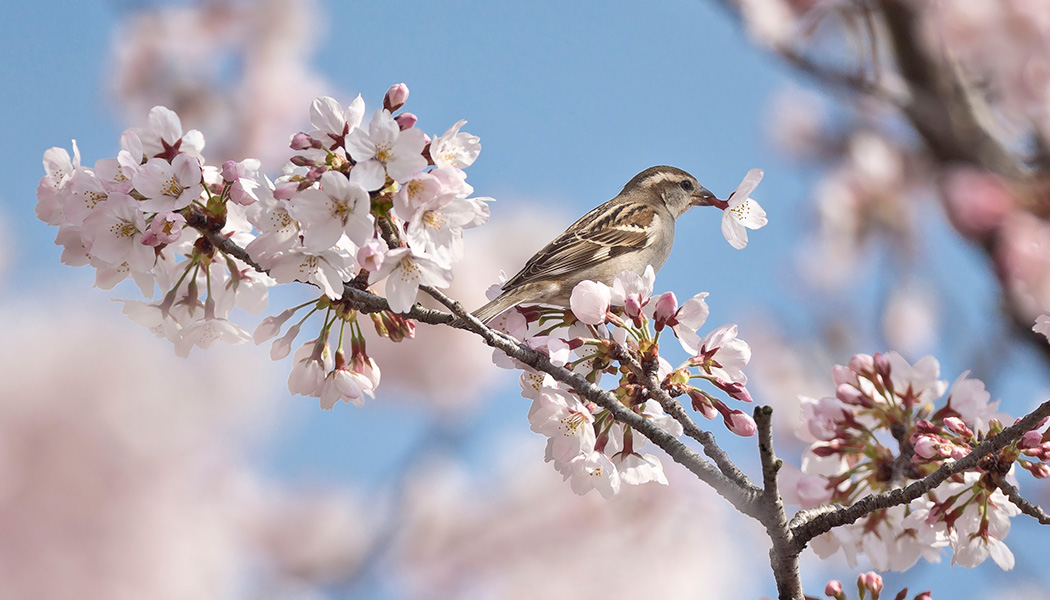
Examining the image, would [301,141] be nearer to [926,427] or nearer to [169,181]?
[169,181]

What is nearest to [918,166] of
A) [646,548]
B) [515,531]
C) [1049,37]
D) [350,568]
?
[1049,37]

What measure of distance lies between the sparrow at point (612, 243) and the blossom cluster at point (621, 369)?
12.9 inches

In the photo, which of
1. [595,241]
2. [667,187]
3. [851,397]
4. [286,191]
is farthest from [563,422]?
[667,187]

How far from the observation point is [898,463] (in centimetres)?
217

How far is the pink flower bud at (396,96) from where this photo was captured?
5.76 ft

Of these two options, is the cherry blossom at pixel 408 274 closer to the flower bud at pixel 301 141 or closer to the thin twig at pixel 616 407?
the thin twig at pixel 616 407

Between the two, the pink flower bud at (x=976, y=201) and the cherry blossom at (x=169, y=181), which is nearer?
the cherry blossom at (x=169, y=181)

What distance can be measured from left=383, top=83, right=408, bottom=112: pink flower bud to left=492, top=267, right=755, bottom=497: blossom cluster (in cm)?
55

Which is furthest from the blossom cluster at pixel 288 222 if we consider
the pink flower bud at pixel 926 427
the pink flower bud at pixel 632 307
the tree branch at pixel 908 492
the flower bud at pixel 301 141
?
the pink flower bud at pixel 926 427

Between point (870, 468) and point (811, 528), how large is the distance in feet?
2.03

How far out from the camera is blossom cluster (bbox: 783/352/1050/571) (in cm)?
212

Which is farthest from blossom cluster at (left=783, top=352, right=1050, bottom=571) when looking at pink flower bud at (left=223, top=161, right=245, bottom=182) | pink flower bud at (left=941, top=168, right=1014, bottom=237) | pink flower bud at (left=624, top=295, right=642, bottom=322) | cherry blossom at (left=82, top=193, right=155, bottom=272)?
pink flower bud at (left=941, top=168, right=1014, bottom=237)

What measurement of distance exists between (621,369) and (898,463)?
Result: 0.84 metres

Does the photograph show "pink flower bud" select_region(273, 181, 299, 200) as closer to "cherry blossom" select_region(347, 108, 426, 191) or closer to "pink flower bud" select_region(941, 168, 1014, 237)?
"cherry blossom" select_region(347, 108, 426, 191)
